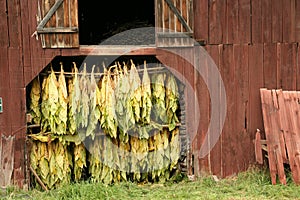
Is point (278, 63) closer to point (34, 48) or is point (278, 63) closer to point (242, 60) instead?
point (242, 60)

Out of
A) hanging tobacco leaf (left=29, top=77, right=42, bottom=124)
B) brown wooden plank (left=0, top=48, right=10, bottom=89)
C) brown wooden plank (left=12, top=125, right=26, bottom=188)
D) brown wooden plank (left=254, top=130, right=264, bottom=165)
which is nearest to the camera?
brown wooden plank (left=0, top=48, right=10, bottom=89)

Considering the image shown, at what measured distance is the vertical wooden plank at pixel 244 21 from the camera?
6.19m

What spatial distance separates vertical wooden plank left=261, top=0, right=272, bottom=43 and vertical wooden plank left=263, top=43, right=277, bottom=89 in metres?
0.11

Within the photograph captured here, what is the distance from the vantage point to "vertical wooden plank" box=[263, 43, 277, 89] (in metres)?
6.30

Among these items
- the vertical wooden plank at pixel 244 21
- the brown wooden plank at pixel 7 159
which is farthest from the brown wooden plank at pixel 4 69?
the vertical wooden plank at pixel 244 21

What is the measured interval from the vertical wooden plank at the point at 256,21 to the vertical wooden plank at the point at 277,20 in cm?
22

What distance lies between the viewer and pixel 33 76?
5.69 m

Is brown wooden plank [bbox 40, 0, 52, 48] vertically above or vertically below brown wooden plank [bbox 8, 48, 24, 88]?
above

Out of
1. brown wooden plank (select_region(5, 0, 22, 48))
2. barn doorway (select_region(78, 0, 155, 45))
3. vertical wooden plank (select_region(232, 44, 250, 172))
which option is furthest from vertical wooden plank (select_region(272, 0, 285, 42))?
brown wooden plank (select_region(5, 0, 22, 48))

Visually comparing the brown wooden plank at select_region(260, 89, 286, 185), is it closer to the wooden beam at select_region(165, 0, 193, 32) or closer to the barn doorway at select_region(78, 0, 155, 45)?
the wooden beam at select_region(165, 0, 193, 32)

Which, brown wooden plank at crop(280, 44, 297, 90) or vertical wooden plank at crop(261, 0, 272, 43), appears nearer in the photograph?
vertical wooden plank at crop(261, 0, 272, 43)

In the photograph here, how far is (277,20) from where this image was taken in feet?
20.6

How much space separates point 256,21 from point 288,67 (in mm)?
930

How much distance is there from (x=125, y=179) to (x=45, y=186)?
1217 mm
